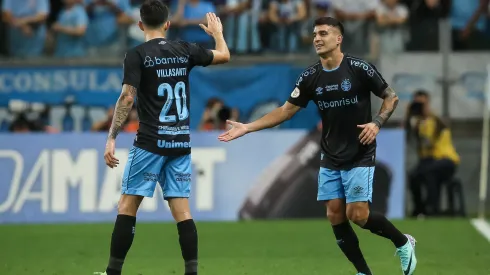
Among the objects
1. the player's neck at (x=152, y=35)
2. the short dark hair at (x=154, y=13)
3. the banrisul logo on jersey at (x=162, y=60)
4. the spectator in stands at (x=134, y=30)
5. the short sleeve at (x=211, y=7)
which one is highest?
the short sleeve at (x=211, y=7)

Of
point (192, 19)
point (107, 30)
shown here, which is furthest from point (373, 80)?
point (107, 30)

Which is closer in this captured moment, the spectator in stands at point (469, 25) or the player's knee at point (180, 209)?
the player's knee at point (180, 209)

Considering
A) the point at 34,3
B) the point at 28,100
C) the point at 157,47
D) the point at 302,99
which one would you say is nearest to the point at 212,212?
the point at 28,100

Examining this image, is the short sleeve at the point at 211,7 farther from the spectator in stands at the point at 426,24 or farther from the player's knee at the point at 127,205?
the player's knee at the point at 127,205

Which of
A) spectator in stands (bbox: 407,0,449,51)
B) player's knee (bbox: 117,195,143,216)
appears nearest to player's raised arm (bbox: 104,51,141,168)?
player's knee (bbox: 117,195,143,216)

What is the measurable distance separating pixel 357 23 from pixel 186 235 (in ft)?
35.5

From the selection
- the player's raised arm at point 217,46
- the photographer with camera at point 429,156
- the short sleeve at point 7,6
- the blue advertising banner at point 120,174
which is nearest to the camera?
the player's raised arm at point 217,46

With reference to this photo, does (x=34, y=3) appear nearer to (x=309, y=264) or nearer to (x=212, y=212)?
Answer: (x=212, y=212)

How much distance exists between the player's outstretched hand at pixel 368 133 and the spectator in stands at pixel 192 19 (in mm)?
9683

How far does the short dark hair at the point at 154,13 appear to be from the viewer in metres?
8.80

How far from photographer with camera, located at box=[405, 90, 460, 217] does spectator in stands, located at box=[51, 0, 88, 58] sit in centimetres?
583

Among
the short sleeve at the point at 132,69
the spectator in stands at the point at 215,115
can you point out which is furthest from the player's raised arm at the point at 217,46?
the spectator in stands at the point at 215,115

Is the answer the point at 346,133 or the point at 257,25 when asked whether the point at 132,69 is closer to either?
the point at 346,133

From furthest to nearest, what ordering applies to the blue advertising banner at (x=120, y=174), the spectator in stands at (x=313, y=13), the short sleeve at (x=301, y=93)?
the spectator in stands at (x=313, y=13) < the blue advertising banner at (x=120, y=174) < the short sleeve at (x=301, y=93)
